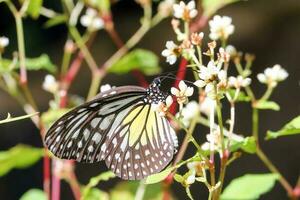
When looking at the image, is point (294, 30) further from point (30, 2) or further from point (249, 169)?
point (30, 2)

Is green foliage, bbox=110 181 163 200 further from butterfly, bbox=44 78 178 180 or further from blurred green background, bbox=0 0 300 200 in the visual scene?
blurred green background, bbox=0 0 300 200

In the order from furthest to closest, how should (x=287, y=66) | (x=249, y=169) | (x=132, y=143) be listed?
(x=287, y=66)
(x=249, y=169)
(x=132, y=143)

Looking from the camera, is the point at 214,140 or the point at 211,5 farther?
the point at 211,5

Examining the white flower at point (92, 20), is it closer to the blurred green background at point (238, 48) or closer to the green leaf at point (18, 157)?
the green leaf at point (18, 157)

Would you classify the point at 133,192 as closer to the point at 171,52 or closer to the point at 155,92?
the point at 155,92

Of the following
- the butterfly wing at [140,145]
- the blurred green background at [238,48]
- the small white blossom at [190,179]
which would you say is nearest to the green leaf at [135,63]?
the butterfly wing at [140,145]

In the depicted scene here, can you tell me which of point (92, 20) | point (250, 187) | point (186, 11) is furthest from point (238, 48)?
point (186, 11)

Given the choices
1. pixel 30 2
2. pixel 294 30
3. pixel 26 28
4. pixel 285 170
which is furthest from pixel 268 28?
pixel 30 2
